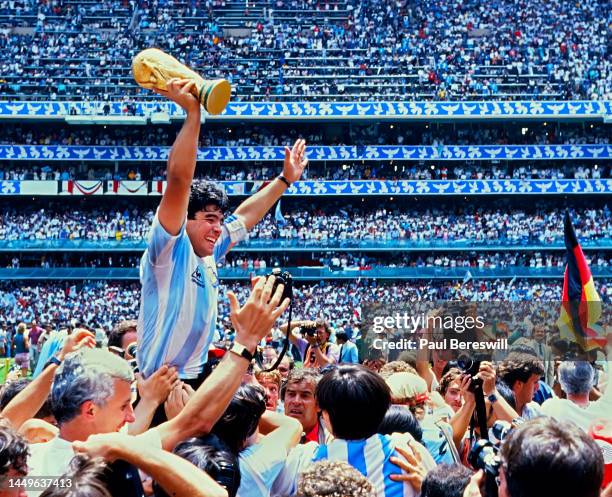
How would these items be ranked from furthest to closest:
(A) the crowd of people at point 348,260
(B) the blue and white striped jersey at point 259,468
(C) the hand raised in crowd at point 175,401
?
(A) the crowd of people at point 348,260, (B) the blue and white striped jersey at point 259,468, (C) the hand raised in crowd at point 175,401

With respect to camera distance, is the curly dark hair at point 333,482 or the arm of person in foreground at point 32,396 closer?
the curly dark hair at point 333,482

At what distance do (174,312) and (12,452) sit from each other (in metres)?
1.39

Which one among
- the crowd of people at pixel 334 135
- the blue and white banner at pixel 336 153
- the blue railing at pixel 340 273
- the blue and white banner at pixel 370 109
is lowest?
the blue railing at pixel 340 273

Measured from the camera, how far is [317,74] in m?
47.0

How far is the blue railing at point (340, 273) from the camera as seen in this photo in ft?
133

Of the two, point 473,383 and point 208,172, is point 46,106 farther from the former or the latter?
point 473,383

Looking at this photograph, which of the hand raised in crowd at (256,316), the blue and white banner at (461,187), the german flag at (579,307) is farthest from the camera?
the blue and white banner at (461,187)

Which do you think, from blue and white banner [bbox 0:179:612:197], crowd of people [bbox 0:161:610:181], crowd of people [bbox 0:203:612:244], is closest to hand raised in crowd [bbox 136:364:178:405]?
crowd of people [bbox 0:203:612:244]

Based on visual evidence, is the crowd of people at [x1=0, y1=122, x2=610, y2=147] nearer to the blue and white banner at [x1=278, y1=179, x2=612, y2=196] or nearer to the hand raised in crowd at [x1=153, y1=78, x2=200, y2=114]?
the blue and white banner at [x1=278, y1=179, x2=612, y2=196]

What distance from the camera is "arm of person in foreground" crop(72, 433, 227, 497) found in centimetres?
266

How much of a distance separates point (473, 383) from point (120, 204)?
4218 centimetres

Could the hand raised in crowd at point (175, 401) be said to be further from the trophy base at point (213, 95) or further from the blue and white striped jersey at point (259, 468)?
the trophy base at point (213, 95)

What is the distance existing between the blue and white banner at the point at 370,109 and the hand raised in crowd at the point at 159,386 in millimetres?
41119

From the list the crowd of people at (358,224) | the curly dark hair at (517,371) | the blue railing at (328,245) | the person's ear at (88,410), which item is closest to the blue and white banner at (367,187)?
the crowd of people at (358,224)
